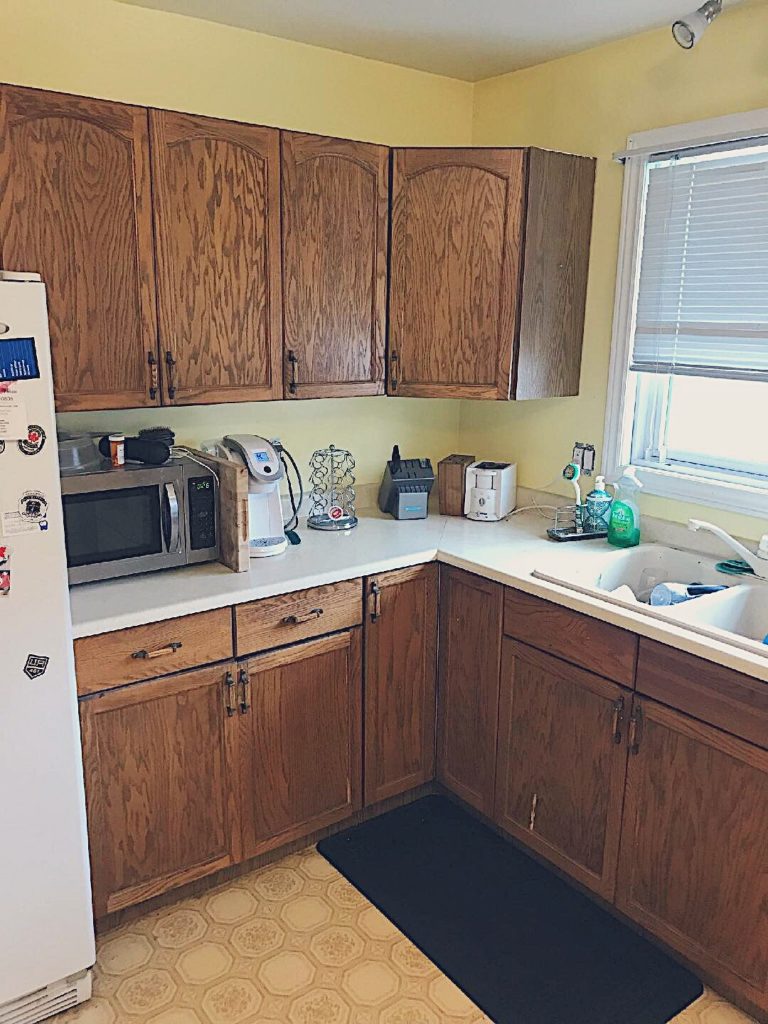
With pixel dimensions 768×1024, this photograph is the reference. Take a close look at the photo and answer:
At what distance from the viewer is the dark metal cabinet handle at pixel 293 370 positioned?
2516 millimetres

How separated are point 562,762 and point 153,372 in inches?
60.7

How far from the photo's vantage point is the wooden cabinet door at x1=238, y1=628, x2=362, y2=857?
231 cm

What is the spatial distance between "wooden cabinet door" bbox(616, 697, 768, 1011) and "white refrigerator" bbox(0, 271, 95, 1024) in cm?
135

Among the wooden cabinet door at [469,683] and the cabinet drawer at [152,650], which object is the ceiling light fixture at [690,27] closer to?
the wooden cabinet door at [469,683]

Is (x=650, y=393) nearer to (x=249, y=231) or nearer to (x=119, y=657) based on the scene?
(x=249, y=231)

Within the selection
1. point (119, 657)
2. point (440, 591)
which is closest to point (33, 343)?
point (119, 657)

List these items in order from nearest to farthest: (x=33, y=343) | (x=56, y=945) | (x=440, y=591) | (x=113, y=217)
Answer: (x=33, y=343)
(x=56, y=945)
(x=113, y=217)
(x=440, y=591)

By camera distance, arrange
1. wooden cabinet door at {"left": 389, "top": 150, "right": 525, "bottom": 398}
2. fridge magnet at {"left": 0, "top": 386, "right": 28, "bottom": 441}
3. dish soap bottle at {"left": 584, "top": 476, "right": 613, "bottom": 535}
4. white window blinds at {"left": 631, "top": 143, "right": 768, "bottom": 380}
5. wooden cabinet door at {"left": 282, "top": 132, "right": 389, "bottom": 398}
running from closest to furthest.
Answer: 1. fridge magnet at {"left": 0, "top": 386, "right": 28, "bottom": 441}
2. white window blinds at {"left": 631, "top": 143, "right": 768, "bottom": 380}
3. wooden cabinet door at {"left": 282, "top": 132, "right": 389, "bottom": 398}
4. wooden cabinet door at {"left": 389, "top": 150, "right": 525, "bottom": 398}
5. dish soap bottle at {"left": 584, "top": 476, "right": 613, "bottom": 535}

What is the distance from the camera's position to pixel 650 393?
8.86 feet

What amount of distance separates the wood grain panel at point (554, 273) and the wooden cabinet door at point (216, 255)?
0.78 metres

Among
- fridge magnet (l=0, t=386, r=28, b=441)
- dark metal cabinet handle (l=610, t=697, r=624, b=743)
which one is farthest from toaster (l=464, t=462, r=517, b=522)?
fridge magnet (l=0, t=386, r=28, b=441)

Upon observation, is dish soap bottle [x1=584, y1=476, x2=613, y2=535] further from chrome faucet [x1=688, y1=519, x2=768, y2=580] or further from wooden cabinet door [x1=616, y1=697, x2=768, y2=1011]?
wooden cabinet door [x1=616, y1=697, x2=768, y2=1011]

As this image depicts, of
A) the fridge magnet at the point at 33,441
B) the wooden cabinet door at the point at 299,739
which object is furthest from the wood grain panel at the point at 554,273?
the fridge magnet at the point at 33,441

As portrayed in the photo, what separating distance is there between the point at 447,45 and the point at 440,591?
5.58ft
